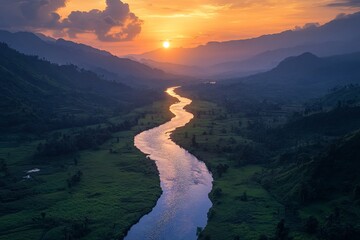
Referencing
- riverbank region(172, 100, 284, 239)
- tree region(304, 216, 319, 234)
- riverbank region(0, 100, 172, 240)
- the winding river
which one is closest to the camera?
tree region(304, 216, 319, 234)

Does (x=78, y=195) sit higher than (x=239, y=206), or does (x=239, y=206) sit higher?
(x=78, y=195)

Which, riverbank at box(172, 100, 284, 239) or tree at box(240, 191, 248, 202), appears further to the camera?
tree at box(240, 191, 248, 202)

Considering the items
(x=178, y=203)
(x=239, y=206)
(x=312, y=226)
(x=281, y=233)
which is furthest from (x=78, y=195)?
(x=312, y=226)

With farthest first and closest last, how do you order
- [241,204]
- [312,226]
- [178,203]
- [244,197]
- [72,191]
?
[72,191], [178,203], [244,197], [241,204], [312,226]

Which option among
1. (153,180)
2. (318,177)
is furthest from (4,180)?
(318,177)

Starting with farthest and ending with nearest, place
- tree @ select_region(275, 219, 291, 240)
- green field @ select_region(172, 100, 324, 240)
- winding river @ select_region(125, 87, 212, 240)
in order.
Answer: winding river @ select_region(125, 87, 212, 240) < green field @ select_region(172, 100, 324, 240) < tree @ select_region(275, 219, 291, 240)

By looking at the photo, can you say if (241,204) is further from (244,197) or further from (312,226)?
(312,226)

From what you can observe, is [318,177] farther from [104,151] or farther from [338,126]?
[104,151]

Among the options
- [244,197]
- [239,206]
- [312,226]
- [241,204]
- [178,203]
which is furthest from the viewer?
[178,203]

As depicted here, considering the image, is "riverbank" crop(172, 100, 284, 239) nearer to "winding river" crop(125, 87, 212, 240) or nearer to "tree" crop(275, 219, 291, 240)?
"winding river" crop(125, 87, 212, 240)

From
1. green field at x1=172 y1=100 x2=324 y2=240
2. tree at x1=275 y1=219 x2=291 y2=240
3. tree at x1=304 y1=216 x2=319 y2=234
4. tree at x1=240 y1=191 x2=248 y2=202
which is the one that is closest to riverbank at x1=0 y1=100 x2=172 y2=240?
green field at x1=172 y1=100 x2=324 y2=240
